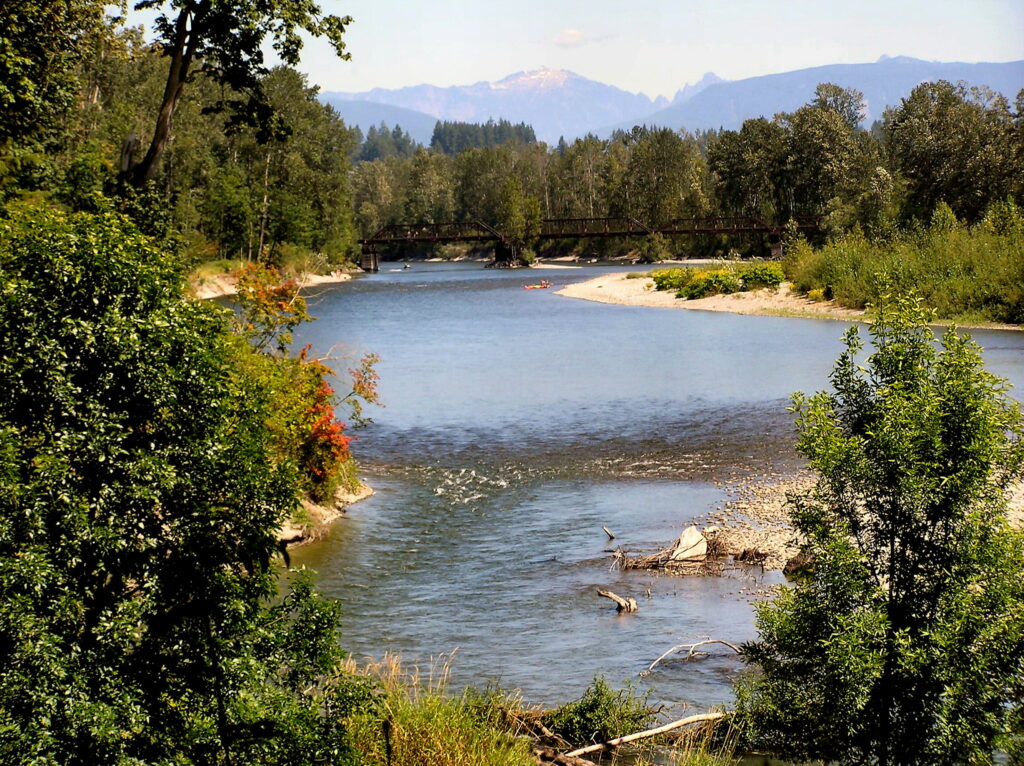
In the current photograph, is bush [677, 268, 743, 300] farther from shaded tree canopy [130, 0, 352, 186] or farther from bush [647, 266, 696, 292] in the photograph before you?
shaded tree canopy [130, 0, 352, 186]

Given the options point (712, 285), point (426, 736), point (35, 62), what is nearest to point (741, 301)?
point (712, 285)

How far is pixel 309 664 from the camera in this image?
28.4 ft

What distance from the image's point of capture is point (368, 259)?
144 meters

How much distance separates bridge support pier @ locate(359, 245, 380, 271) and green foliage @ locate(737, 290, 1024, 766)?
13520cm

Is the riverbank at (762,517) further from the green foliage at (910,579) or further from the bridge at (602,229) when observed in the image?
the bridge at (602,229)

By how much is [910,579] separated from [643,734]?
3475mm

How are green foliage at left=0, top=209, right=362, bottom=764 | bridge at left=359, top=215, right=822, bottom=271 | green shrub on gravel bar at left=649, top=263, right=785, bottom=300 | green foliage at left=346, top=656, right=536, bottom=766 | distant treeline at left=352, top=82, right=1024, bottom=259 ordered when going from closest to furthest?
1. green foliage at left=0, top=209, right=362, bottom=764
2. green foliage at left=346, top=656, right=536, bottom=766
3. green shrub on gravel bar at left=649, top=263, right=785, bottom=300
4. distant treeline at left=352, top=82, right=1024, bottom=259
5. bridge at left=359, top=215, right=822, bottom=271

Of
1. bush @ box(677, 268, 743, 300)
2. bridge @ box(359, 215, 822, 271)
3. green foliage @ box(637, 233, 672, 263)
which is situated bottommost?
bush @ box(677, 268, 743, 300)

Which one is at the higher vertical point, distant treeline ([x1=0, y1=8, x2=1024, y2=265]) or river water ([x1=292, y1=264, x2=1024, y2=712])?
distant treeline ([x1=0, y1=8, x2=1024, y2=265])

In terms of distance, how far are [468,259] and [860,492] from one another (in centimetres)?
17215

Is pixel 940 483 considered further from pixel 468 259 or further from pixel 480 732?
pixel 468 259

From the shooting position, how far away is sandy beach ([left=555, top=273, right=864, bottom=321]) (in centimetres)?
6431

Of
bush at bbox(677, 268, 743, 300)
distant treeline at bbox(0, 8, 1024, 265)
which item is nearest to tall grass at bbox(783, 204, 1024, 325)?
bush at bbox(677, 268, 743, 300)

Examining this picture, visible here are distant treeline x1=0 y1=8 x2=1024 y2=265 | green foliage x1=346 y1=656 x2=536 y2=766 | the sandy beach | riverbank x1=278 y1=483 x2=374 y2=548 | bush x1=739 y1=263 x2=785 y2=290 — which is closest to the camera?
green foliage x1=346 y1=656 x2=536 y2=766
